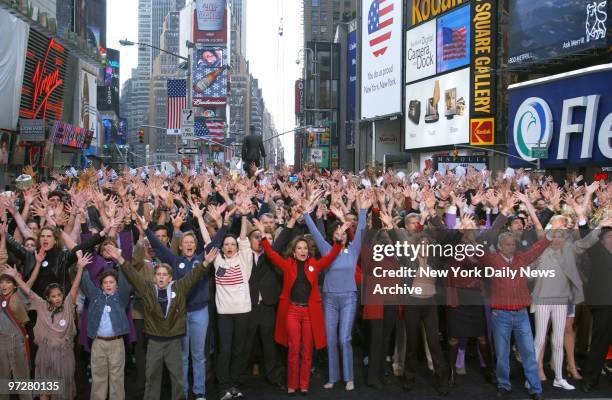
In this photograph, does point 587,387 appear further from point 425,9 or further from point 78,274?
point 425,9

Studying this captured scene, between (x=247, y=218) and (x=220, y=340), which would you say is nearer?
(x=220, y=340)

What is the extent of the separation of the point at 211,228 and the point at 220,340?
1.75 m

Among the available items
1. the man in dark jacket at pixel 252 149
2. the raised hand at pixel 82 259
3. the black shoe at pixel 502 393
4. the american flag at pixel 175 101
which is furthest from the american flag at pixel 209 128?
the black shoe at pixel 502 393

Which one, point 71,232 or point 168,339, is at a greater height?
point 71,232

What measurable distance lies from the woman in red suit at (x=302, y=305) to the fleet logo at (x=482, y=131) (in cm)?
3944

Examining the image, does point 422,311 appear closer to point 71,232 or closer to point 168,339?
point 168,339

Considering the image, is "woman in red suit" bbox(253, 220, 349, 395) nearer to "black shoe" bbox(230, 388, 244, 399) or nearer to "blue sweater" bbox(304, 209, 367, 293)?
"blue sweater" bbox(304, 209, 367, 293)

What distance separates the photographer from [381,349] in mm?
7988

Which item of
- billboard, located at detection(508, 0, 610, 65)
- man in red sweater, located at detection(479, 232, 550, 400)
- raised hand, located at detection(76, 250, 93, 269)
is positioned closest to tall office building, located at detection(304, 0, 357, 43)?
billboard, located at detection(508, 0, 610, 65)

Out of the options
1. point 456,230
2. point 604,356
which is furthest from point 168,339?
point 604,356

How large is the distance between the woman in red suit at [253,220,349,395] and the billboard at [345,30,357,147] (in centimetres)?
7877

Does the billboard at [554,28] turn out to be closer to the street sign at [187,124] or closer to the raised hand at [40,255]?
the street sign at [187,124]

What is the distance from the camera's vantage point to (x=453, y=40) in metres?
48.5

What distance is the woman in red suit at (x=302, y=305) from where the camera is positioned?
763 cm
